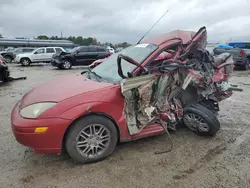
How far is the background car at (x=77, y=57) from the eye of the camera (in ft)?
50.6

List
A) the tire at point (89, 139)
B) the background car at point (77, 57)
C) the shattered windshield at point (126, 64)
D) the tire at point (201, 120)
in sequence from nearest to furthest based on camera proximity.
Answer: the tire at point (89, 139)
the shattered windshield at point (126, 64)
the tire at point (201, 120)
the background car at point (77, 57)

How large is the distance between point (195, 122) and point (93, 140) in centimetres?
179

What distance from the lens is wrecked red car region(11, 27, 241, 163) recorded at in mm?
2631

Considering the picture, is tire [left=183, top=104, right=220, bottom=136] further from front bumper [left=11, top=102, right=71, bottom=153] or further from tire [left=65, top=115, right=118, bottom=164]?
front bumper [left=11, top=102, right=71, bottom=153]

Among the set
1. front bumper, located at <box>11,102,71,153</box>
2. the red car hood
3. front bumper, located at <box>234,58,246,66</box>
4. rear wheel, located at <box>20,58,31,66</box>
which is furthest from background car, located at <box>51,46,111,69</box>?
front bumper, located at <box>11,102,71,153</box>

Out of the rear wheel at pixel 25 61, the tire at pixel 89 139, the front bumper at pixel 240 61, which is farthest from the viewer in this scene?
the rear wheel at pixel 25 61

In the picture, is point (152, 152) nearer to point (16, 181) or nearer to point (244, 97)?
point (16, 181)

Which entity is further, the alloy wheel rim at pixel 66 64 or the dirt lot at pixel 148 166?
the alloy wheel rim at pixel 66 64

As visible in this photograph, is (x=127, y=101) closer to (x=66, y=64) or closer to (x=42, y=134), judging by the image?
(x=42, y=134)

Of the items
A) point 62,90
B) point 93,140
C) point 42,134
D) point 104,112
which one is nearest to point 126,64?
point 104,112

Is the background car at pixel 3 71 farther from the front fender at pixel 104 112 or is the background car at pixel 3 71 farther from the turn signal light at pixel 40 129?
the front fender at pixel 104 112

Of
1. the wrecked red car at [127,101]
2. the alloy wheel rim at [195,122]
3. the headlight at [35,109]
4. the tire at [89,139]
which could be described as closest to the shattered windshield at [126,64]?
the wrecked red car at [127,101]

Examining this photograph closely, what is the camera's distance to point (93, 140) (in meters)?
2.86

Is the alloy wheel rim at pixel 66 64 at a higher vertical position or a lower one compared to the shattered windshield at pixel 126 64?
lower
